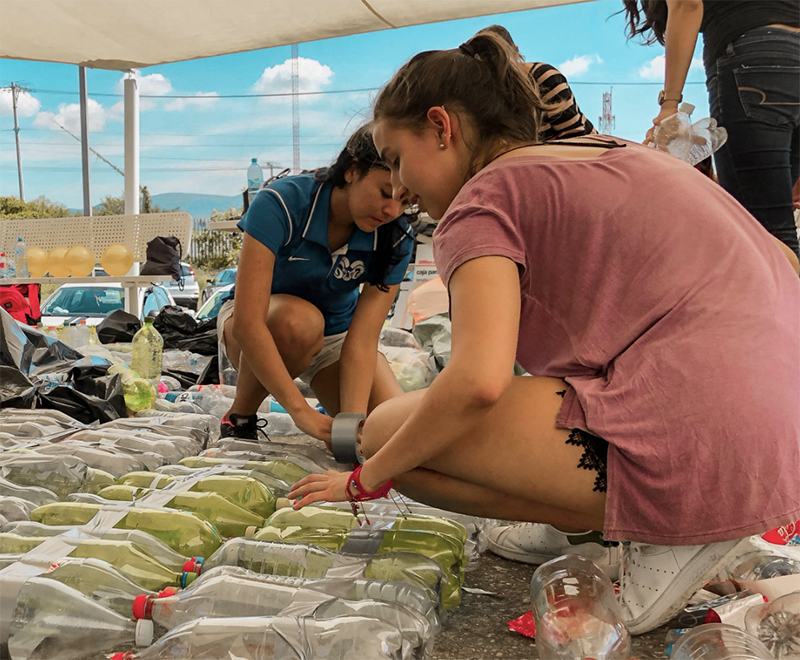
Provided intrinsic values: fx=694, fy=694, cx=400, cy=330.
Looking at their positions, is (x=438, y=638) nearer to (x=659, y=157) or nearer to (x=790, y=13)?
(x=659, y=157)

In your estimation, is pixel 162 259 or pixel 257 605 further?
pixel 162 259

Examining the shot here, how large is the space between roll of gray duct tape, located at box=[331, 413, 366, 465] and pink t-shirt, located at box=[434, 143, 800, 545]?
0.76 metres

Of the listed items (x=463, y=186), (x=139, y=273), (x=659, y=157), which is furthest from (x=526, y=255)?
(x=139, y=273)

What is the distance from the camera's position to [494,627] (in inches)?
42.6

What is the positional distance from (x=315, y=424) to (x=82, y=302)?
6.83 m

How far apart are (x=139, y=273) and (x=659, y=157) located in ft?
16.7

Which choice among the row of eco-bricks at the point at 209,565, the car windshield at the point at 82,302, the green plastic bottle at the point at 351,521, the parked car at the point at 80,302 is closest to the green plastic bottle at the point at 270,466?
the row of eco-bricks at the point at 209,565

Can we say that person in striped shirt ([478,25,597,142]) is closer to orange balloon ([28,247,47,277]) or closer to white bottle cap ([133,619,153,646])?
white bottle cap ([133,619,153,646])

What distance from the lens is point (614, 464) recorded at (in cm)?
92

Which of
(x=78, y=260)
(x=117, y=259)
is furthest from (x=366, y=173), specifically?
(x=78, y=260)

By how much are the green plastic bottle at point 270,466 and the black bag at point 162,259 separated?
365 centimetres

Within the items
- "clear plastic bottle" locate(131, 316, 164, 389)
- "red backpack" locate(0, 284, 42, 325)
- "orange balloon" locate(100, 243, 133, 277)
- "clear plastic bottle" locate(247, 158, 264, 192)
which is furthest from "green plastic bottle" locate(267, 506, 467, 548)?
"orange balloon" locate(100, 243, 133, 277)

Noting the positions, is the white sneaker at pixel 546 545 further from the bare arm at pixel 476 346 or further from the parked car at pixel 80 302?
the parked car at pixel 80 302

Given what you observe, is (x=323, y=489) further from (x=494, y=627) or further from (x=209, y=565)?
(x=494, y=627)
